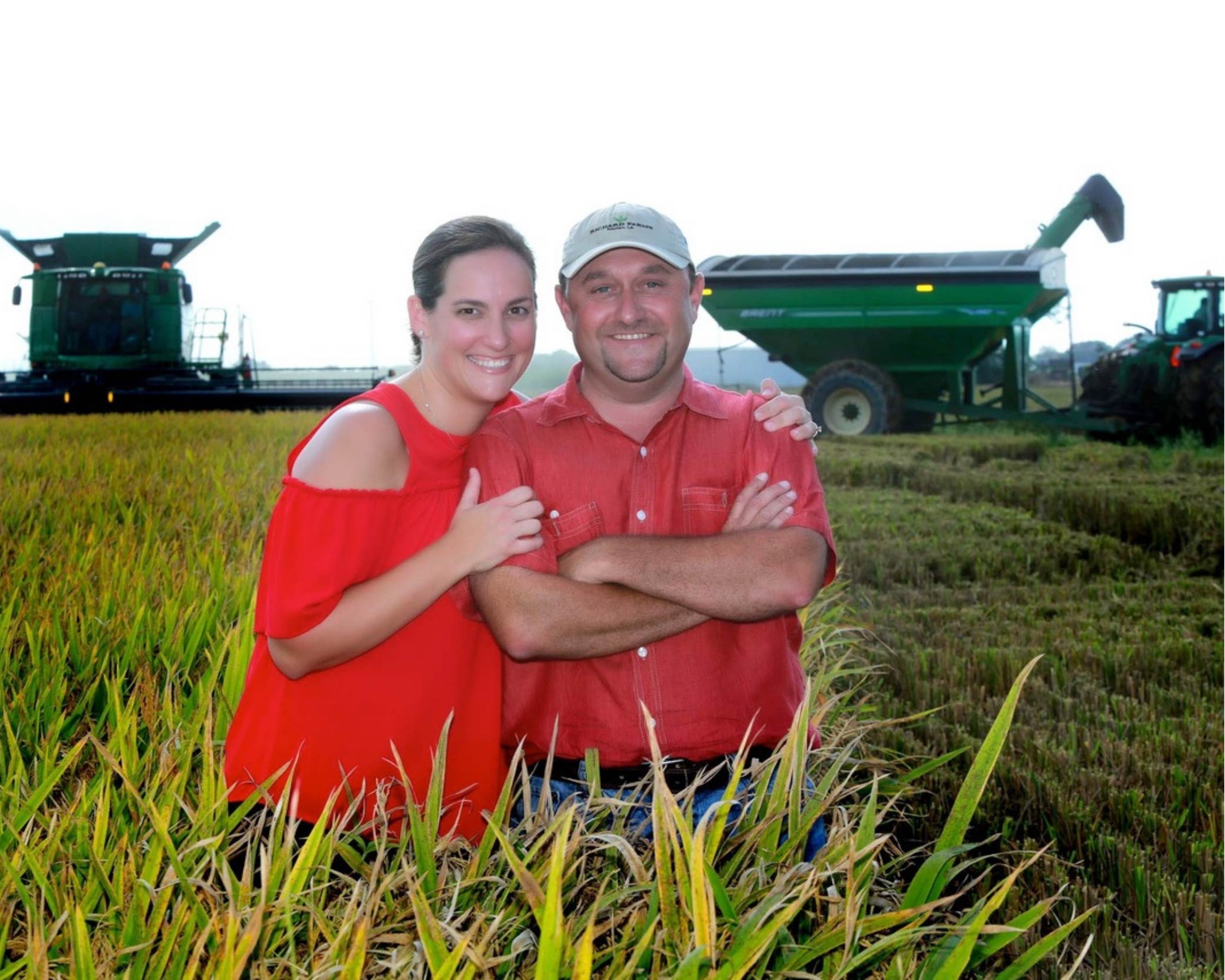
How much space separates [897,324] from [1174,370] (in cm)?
324

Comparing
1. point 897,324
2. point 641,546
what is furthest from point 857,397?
point 641,546

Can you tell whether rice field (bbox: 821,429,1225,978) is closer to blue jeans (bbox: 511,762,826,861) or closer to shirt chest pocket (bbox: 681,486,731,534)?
blue jeans (bbox: 511,762,826,861)

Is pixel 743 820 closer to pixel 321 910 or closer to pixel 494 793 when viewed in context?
pixel 494 793

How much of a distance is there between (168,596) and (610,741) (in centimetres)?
180

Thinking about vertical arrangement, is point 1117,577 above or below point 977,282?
below

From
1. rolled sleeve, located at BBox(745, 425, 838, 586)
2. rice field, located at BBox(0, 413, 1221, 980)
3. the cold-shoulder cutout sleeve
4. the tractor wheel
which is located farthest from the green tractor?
the cold-shoulder cutout sleeve

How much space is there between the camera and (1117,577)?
272 inches

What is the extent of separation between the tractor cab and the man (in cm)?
1426

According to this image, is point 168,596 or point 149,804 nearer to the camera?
point 149,804

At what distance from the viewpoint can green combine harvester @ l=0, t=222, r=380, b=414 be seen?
49.1ft

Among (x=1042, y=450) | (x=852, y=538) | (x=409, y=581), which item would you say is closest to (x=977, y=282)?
(x=1042, y=450)

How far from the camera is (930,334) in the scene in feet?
48.4

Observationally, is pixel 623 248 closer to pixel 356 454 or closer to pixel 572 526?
pixel 572 526

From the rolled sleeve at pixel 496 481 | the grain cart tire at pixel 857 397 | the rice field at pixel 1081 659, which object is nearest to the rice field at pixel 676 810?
the rice field at pixel 1081 659
